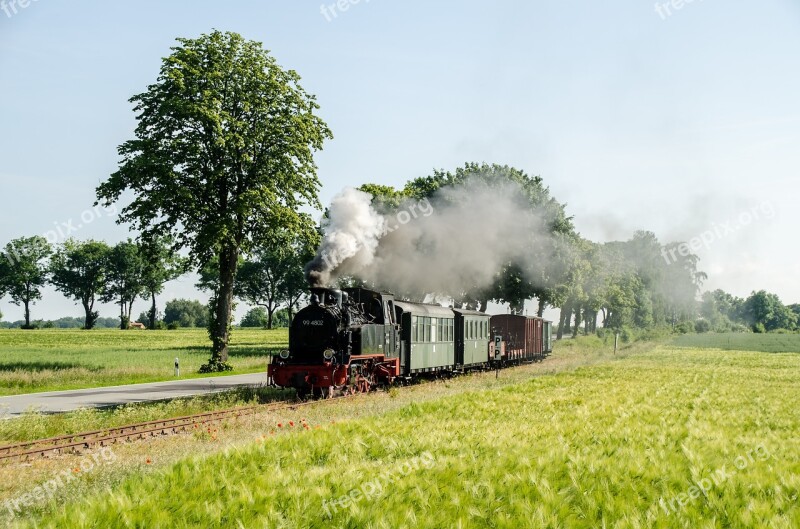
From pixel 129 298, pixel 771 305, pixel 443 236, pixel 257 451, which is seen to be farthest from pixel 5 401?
pixel 771 305

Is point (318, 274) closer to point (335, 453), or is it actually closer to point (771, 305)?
point (335, 453)

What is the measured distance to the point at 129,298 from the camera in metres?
106

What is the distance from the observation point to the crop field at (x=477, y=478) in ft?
20.0

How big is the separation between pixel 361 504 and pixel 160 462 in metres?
5.49

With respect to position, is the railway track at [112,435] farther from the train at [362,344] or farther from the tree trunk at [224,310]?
the tree trunk at [224,310]

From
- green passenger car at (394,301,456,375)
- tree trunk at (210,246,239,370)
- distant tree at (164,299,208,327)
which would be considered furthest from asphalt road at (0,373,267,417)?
distant tree at (164,299,208,327)

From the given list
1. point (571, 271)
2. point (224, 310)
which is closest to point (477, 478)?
point (224, 310)

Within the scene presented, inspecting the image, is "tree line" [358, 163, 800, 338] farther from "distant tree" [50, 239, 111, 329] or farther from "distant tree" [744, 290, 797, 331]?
"distant tree" [50, 239, 111, 329]

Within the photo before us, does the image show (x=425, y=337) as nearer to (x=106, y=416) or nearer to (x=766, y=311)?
(x=106, y=416)

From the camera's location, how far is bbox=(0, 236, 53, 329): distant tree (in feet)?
336

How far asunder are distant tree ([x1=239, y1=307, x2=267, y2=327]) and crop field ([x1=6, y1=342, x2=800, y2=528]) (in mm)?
128701

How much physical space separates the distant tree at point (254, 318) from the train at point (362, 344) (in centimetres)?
11464

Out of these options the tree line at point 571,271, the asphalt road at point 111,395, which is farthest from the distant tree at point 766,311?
the asphalt road at point 111,395

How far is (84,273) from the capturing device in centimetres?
10419
